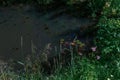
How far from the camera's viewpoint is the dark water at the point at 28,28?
7.06 metres

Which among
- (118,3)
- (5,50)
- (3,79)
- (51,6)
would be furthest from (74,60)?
(51,6)

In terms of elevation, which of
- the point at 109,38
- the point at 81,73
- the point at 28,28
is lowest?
the point at 28,28

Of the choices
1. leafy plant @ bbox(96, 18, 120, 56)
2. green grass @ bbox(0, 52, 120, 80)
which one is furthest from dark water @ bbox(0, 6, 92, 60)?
green grass @ bbox(0, 52, 120, 80)

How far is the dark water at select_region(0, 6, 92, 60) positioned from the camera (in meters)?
7.06

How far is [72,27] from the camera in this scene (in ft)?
25.4

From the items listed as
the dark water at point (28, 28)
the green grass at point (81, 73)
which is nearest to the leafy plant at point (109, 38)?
the green grass at point (81, 73)

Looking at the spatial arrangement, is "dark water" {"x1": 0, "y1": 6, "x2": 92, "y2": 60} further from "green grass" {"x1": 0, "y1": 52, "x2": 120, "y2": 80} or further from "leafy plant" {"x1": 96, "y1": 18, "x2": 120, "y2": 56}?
"green grass" {"x1": 0, "y1": 52, "x2": 120, "y2": 80}

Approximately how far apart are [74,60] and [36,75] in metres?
0.88

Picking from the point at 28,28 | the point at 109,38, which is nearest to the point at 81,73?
the point at 109,38

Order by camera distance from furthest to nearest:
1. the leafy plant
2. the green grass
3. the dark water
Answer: the dark water < the leafy plant < the green grass

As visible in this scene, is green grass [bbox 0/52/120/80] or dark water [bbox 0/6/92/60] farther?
dark water [bbox 0/6/92/60]

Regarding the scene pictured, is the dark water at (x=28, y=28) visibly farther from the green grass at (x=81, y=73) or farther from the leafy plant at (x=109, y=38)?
the green grass at (x=81, y=73)

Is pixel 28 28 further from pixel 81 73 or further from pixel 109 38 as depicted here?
pixel 81 73

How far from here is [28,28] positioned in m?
8.02
